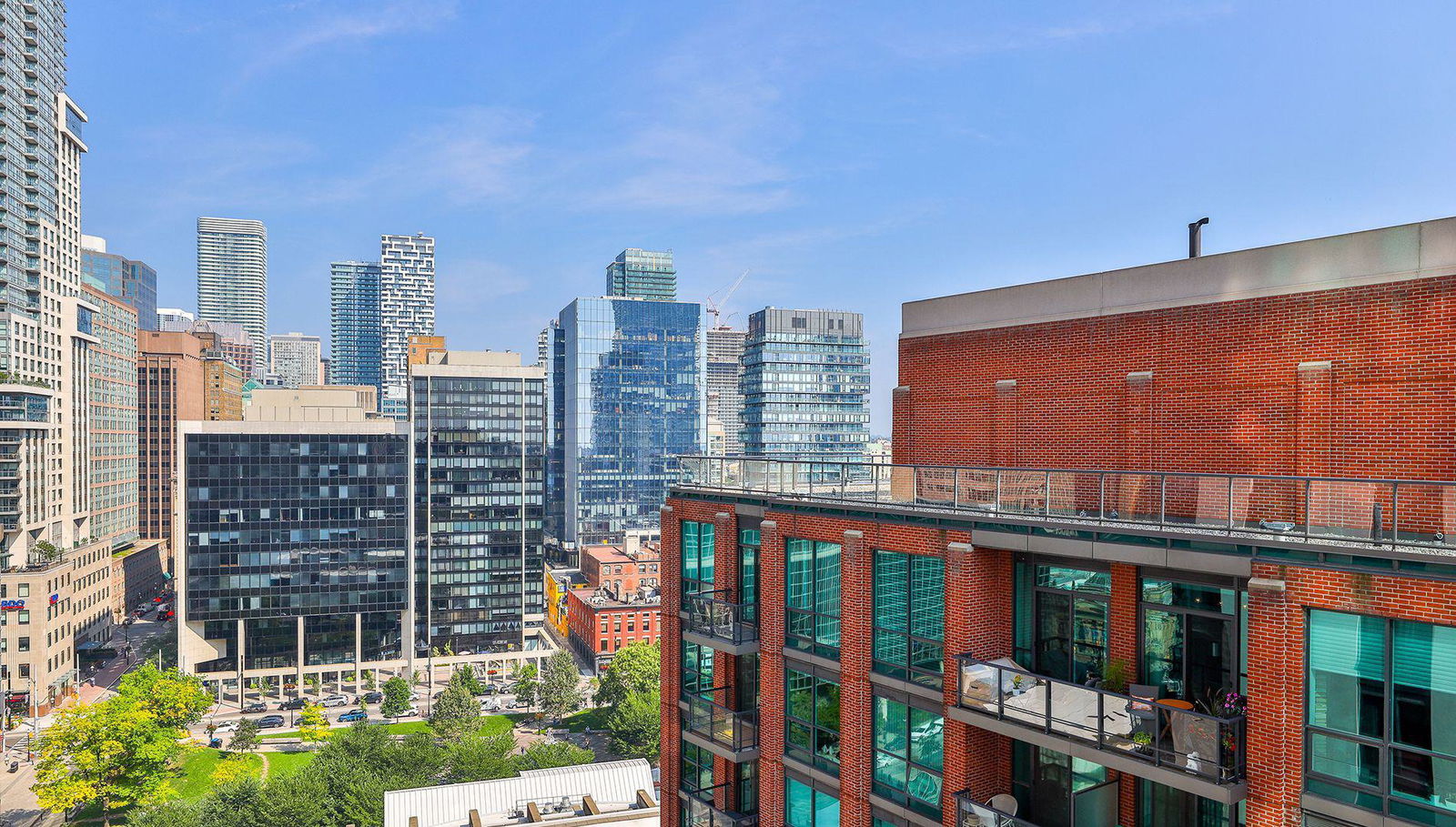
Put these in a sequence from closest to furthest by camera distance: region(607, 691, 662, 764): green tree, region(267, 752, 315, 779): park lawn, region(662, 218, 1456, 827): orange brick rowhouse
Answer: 1. region(662, 218, 1456, 827): orange brick rowhouse
2. region(607, 691, 662, 764): green tree
3. region(267, 752, 315, 779): park lawn

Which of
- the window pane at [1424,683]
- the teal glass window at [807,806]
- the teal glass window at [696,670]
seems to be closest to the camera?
the window pane at [1424,683]

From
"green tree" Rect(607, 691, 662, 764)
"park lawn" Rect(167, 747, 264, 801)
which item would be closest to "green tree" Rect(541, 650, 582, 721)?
"green tree" Rect(607, 691, 662, 764)

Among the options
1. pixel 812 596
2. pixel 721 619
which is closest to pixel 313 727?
pixel 721 619

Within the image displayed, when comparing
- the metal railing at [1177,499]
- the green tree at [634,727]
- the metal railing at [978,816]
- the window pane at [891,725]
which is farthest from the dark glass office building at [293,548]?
the metal railing at [978,816]

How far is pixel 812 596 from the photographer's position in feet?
69.2

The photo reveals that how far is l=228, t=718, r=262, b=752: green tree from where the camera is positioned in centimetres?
8381

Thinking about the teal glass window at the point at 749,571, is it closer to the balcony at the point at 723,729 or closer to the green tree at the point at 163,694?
the balcony at the point at 723,729

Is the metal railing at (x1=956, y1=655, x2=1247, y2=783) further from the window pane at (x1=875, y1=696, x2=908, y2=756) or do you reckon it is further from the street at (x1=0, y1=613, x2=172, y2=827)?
the street at (x1=0, y1=613, x2=172, y2=827)

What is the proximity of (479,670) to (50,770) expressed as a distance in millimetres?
64587

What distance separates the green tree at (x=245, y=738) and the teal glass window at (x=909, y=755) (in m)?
83.6

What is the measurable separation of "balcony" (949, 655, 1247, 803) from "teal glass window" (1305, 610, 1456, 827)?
43.6 inches

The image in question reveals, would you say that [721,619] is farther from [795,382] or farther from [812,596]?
[795,382]

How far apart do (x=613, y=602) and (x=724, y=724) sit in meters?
117

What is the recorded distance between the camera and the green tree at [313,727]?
87312mm
